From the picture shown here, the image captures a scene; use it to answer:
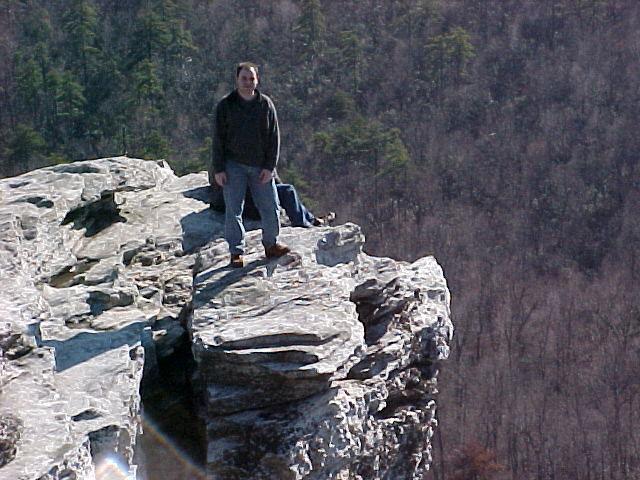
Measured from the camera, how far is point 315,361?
25.4 ft

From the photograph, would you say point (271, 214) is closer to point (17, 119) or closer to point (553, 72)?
point (17, 119)

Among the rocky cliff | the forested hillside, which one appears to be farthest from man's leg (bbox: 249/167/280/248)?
the forested hillside

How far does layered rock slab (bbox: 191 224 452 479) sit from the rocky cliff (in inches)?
0.7

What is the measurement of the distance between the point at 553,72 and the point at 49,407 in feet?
127

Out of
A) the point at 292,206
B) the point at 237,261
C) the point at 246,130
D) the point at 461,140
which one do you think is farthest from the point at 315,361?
the point at 461,140

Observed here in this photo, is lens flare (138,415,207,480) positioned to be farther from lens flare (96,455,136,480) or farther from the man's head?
the man's head

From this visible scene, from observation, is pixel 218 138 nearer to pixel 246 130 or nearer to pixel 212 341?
pixel 246 130

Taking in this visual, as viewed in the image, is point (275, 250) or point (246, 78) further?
point (275, 250)

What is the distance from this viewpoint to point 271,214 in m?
8.91

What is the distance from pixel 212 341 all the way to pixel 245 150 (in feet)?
6.09

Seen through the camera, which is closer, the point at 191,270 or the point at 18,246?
the point at 18,246

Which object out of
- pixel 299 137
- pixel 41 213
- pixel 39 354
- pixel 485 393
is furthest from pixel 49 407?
pixel 299 137

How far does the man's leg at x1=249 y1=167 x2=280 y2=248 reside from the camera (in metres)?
8.74

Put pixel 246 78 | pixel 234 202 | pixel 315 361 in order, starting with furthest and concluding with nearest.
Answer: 1. pixel 234 202
2. pixel 246 78
3. pixel 315 361
